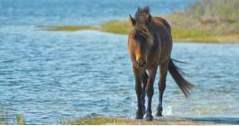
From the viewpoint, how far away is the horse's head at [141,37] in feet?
52.6

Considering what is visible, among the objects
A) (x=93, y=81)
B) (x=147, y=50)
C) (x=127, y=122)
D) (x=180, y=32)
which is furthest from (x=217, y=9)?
(x=147, y=50)

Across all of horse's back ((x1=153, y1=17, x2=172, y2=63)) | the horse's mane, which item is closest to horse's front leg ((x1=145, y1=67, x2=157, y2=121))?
horse's back ((x1=153, y1=17, x2=172, y2=63))

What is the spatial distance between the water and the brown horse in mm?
2081

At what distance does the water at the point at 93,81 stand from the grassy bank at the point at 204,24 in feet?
14.1

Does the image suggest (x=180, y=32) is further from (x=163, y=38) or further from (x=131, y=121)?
(x=131, y=121)

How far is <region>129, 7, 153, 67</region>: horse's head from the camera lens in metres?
16.0

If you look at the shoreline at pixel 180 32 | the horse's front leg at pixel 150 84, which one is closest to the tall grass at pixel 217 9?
the shoreline at pixel 180 32

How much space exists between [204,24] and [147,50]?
154ft

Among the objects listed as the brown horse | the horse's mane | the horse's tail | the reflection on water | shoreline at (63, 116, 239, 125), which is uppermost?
the horse's mane

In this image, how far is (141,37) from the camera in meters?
16.2

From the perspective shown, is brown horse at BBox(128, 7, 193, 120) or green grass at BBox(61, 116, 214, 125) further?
green grass at BBox(61, 116, 214, 125)

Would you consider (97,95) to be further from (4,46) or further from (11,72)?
(4,46)

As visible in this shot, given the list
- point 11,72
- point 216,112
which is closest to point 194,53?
point 11,72

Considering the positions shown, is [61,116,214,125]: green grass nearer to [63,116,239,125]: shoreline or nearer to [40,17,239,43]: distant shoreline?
[63,116,239,125]: shoreline
